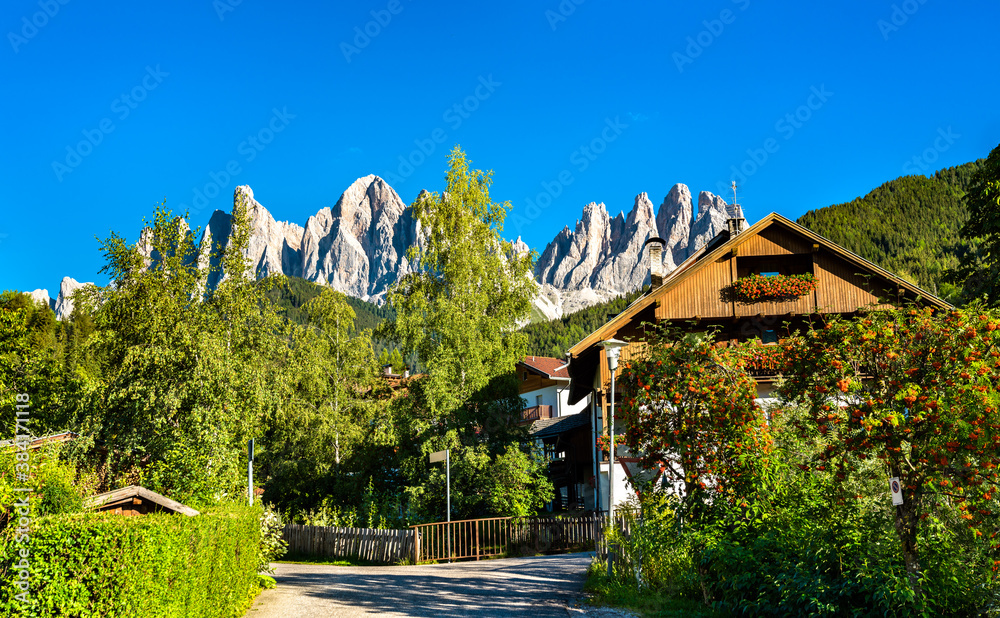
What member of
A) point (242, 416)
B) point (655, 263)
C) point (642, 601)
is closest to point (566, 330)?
point (655, 263)

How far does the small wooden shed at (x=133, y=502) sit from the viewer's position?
1094cm

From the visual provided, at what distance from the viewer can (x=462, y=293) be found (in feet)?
81.9

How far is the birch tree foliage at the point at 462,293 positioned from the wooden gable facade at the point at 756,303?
3.21m

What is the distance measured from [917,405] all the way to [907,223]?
80.0 metres

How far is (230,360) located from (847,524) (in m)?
14.5

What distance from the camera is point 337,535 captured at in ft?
75.1

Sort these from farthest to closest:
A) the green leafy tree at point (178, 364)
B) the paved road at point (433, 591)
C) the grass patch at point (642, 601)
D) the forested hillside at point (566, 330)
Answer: the forested hillside at point (566, 330), the green leafy tree at point (178, 364), the paved road at point (433, 591), the grass patch at point (642, 601)

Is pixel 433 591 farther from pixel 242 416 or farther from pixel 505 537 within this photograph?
pixel 505 537

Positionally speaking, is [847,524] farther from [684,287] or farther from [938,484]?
[684,287]

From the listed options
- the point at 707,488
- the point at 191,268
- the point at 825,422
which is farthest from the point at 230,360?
the point at 825,422

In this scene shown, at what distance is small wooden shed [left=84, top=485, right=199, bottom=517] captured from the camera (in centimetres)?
1094

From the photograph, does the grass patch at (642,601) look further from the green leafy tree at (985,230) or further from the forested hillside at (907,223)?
the forested hillside at (907,223)

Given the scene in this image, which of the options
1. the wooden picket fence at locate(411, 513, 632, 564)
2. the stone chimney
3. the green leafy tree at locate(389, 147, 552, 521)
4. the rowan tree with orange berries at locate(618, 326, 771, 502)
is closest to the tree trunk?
the rowan tree with orange berries at locate(618, 326, 771, 502)

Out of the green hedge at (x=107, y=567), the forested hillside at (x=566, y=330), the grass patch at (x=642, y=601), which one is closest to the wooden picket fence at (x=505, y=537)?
the grass patch at (x=642, y=601)
